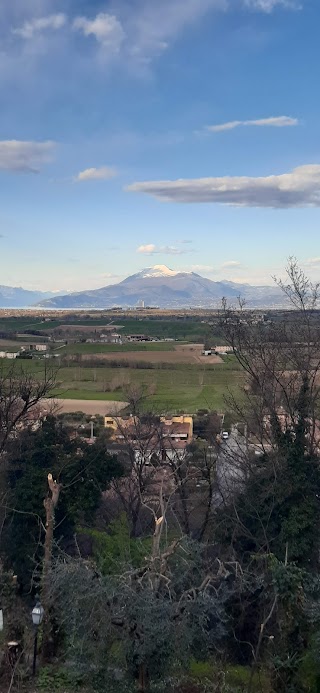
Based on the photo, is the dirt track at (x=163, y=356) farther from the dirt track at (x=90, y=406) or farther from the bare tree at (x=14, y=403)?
the bare tree at (x=14, y=403)

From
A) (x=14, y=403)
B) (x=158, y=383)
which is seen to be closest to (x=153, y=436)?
(x=14, y=403)

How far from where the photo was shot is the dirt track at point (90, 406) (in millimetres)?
26756

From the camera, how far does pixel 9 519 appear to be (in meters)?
12.4

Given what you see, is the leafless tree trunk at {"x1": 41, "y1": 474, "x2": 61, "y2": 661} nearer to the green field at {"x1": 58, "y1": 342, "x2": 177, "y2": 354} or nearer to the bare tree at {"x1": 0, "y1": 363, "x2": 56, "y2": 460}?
the bare tree at {"x1": 0, "y1": 363, "x2": 56, "y2": 460}

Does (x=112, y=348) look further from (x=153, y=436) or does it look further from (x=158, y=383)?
(x=153, y=436)

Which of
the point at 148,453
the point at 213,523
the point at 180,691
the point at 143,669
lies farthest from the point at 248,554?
the point at 148,453

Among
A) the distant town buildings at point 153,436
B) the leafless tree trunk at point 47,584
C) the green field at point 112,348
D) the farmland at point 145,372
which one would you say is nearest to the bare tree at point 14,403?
the distant town buildings at point 153,436

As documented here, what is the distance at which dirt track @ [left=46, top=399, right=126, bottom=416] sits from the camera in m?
26.8

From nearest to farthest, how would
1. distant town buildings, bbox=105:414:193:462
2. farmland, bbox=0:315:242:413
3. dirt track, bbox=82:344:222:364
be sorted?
1. distant town buildings, bbox=105:414:193:462
2. farmland, bbox=0:315:242:413
3. dirt track, bbox=82:344:222:364

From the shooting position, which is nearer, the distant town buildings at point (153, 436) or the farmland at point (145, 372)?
the distant town buildings at point (153, 436)

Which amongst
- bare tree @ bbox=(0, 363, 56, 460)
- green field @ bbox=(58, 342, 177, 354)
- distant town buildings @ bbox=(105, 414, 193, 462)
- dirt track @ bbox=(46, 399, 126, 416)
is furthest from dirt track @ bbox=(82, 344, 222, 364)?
bare tree @ bbox=(0, 363, 56, 460)

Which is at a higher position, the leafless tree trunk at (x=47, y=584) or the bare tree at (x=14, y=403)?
the bare tree at (x=14, y=403)

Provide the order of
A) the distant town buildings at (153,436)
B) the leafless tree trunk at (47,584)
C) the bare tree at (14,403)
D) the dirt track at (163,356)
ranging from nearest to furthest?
→ the leafless tree trunk at (47,584)
the bare tree at (14,403)
the distant town buildings at (153,436)
the dirt track at (163,356)

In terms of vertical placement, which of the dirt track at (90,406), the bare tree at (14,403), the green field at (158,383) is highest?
the bare tree at (14,403)
